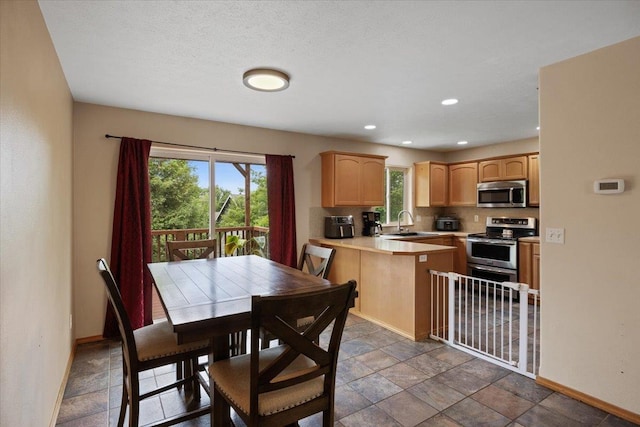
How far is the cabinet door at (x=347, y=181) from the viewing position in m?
4.55

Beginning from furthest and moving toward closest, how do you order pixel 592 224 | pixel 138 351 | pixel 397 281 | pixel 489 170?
pixel 489 170
pixel 397 281
pixel 592 224
pixel 138 351

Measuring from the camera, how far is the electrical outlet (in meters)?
2.24

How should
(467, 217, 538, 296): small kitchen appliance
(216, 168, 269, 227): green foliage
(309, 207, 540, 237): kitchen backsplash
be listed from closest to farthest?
1. (216, 168, 269, 227): green foliage
2. (467, 217, 538, 296): small kitchen appliance
3. (309, 207, 540, 237): kitchen backsplash

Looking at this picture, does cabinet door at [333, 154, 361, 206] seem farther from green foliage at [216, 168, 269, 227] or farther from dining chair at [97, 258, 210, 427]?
dining chair at [97, 258, 210, 427]

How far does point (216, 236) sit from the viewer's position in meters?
4.13

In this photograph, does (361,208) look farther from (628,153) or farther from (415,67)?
(628,153)

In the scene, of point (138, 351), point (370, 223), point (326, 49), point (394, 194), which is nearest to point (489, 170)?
point (394, 194)

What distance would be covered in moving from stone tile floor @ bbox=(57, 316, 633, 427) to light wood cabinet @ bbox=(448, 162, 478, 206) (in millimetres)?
3336

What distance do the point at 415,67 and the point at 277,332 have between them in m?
2.15

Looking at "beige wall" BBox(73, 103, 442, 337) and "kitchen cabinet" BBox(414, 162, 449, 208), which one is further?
"kitchen cabinet" BBox(414, 162, 449, 208)

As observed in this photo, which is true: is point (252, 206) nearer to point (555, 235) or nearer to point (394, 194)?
point (394, 194)

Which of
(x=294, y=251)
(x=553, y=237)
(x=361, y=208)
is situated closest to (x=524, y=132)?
(x=361, y=208)

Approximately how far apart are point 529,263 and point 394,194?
2.33m

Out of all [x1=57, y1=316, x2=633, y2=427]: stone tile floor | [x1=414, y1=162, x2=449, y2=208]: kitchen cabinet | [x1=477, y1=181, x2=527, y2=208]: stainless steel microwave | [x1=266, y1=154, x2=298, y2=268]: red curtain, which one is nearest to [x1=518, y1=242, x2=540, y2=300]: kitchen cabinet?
[x1=477, y1=181, x2=527, y2=208]: stainless steel microwave
